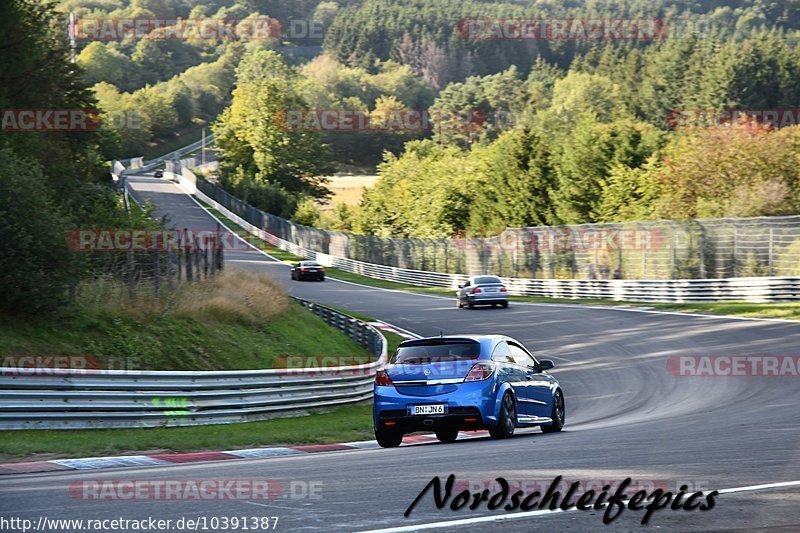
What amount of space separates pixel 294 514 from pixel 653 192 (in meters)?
63.1

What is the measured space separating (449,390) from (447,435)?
0.99m

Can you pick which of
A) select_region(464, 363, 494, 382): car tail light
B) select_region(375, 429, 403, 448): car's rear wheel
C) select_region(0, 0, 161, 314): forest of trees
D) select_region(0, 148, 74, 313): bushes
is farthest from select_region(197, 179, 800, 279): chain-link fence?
select_region(375, 429, 403, 448): car's rear wheel

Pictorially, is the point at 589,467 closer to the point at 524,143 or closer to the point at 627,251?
the point at 627,251

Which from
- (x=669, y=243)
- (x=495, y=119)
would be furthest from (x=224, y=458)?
(x=495, y=119)

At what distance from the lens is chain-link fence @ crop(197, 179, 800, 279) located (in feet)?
124

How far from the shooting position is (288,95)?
13812 cm

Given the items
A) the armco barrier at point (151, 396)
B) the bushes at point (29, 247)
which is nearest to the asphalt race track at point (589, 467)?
the armco barrier at point (151, 396)

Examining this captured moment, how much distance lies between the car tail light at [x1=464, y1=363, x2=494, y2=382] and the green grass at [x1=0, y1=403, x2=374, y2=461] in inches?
117

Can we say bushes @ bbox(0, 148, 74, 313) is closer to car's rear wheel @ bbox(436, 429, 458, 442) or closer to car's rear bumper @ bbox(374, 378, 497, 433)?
car's rear bumper @ bbox(374, 378, 497, 433)

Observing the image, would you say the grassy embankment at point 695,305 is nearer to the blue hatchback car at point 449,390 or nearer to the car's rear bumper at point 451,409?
the blue hatchback car at point 449,390

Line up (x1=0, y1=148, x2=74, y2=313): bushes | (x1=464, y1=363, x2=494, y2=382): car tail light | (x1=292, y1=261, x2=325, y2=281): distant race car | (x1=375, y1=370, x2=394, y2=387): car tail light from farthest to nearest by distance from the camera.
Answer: (x1=292, y1=261, x2=325, y2=281): distant race car < (x1=0, y1=148, x2=74, y2=313): bushes < (x1=375, y1=370, x2=394, y2=387): car tail light < (x1=464, y1=363, x2=494, y2=382): car tail light

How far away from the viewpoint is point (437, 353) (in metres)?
14.2

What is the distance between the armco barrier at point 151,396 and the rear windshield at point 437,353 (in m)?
5.06

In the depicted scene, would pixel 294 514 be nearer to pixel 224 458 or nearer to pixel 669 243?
pixel 224 458
